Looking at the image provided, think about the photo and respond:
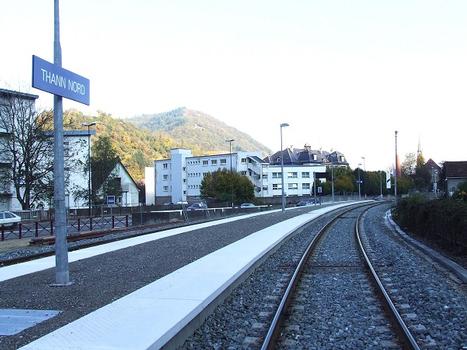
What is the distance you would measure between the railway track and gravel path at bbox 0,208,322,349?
304 centimetres

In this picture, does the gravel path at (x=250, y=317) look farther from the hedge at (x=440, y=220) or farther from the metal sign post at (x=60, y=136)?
the hedge at (x=440, y=220)

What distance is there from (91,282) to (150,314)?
151 inches

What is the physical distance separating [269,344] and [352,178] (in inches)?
5323

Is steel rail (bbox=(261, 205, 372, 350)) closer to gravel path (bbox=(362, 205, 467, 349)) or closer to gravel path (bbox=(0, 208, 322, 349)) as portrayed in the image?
gravel path (bbox=(362, 205, 467, 349))

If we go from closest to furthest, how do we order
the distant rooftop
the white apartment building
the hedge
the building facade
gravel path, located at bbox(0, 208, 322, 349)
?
gravel path, located at bbox(0, 208, 322, 349), the hedge, the distant rooftop, the building facade, the white apartment building

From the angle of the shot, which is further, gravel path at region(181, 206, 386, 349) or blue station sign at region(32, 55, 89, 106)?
blue station sign at region(32, 55, 89, 106)

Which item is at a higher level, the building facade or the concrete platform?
the building facade

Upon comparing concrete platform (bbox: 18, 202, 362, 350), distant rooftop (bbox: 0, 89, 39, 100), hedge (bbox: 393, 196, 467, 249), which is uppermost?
distant rooftop (bbox: 0, 89, 39, 100)

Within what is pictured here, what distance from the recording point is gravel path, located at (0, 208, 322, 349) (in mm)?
8105

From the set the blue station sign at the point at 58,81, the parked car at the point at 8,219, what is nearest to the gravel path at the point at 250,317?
the blue station sign at the point at 58,81

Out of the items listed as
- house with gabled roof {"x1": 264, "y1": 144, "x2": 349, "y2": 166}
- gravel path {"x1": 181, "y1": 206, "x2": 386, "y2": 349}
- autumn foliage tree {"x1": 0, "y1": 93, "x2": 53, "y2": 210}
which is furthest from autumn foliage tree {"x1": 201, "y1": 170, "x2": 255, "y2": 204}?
gravel path {"x1": 181, "y1": 206, "x2": 386, "y2": 349}

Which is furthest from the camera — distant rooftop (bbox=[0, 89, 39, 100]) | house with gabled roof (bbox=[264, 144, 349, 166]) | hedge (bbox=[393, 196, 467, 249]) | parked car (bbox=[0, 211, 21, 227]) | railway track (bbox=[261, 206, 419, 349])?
house with gabled roof (bbox=[264, 144, 349, 166])

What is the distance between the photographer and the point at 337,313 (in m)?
8.73

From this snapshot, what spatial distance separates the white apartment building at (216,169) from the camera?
129m
